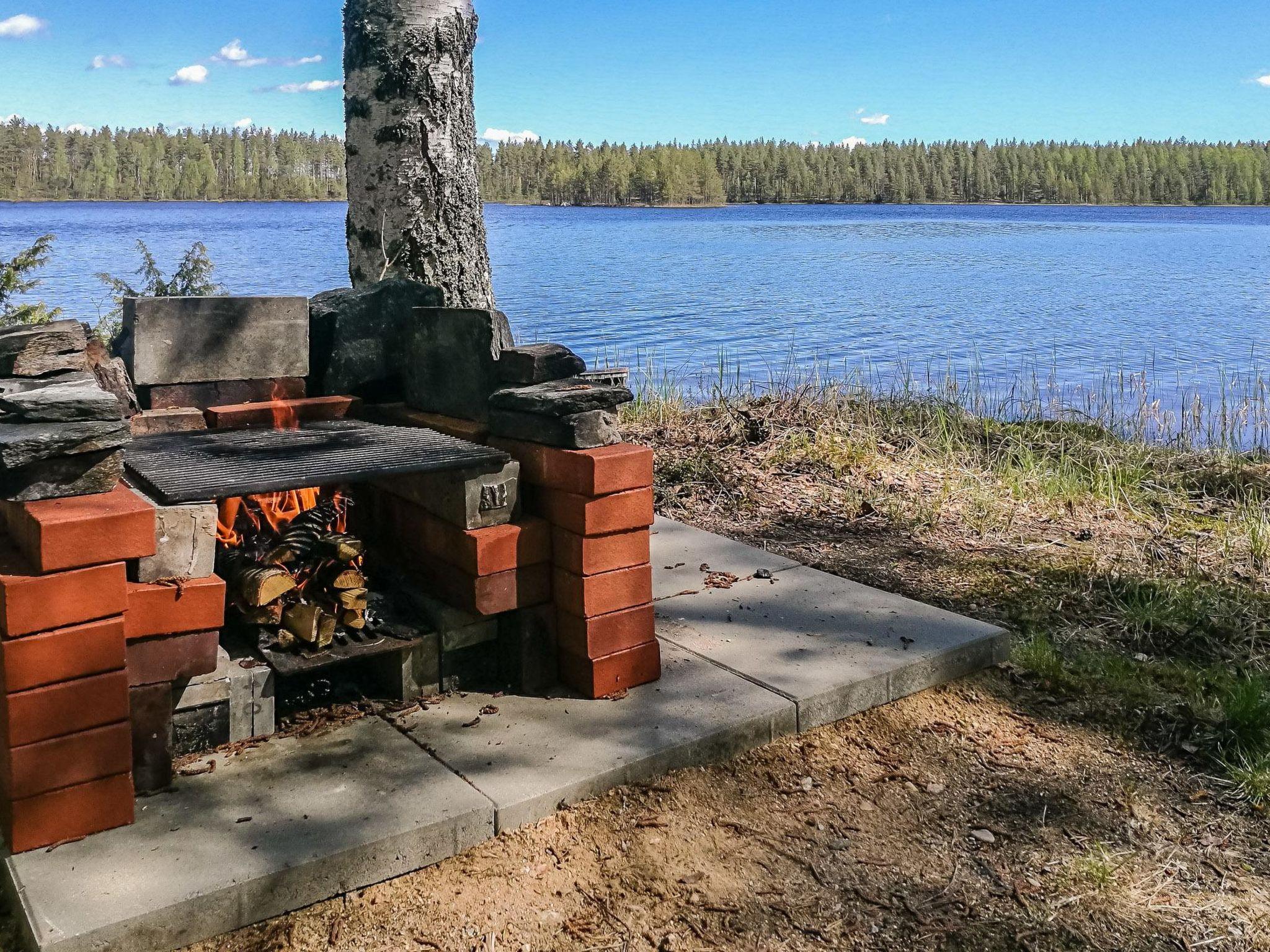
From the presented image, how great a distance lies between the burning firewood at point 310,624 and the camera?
10.00ft

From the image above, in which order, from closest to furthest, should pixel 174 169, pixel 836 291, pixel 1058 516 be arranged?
pixel 1058 516
pixel 836 291
pixel 174 169

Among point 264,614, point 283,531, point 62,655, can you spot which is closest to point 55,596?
→ point 62,655

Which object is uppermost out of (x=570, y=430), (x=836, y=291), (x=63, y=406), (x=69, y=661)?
(x=836, y=291)

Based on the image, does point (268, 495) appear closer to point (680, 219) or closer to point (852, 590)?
point (852, 590)

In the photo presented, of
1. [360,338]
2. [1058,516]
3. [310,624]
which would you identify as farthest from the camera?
[1058,516]

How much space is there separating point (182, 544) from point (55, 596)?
13.4 inches

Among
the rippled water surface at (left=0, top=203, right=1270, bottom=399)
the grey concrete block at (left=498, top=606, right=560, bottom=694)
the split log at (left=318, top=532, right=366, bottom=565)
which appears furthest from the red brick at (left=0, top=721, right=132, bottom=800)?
the rippled water surface at (left=0, top=203, right=1270, bottom=399)

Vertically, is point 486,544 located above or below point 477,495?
below

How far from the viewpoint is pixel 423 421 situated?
3742mm

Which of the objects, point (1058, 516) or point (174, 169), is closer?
point (1058, 516)

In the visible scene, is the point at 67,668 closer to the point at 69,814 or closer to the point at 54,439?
the point at 69,814

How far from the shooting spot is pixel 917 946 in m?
2.33

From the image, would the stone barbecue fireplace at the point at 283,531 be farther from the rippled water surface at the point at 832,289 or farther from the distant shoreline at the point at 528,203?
the distant shoreline at the point at 528,203

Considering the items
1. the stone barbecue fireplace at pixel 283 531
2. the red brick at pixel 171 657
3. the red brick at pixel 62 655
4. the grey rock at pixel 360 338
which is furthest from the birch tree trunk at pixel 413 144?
the red brick at pixel 62 655
